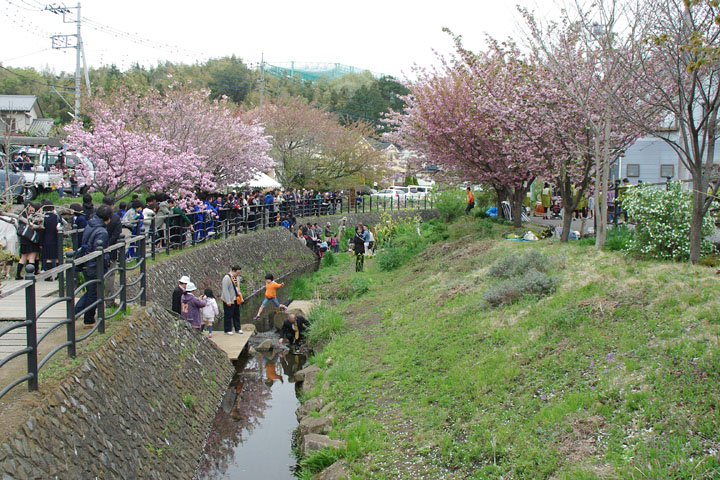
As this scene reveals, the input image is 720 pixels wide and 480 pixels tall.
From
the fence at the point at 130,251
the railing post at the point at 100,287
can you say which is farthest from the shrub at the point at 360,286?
the railing post at the point at 100,287

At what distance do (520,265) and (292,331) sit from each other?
18.3 ft

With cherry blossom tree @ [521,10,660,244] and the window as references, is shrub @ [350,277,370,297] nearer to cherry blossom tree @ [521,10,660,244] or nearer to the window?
cherry blossom tree @ [521,10,660,244]

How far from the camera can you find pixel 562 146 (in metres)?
15.1

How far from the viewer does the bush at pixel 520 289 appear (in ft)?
32.1

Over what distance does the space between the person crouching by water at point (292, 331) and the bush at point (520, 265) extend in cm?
471

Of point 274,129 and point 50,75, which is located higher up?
point 50,75

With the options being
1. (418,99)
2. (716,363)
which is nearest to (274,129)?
(418,99)

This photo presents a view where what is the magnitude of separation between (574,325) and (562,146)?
8.30m

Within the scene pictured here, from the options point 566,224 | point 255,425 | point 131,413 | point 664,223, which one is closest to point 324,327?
point 255,425

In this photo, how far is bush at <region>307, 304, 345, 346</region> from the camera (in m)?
13.2

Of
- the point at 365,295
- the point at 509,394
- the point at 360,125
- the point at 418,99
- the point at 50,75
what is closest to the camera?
the point at 509,394

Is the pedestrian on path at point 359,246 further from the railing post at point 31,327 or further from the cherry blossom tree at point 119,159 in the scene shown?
the railing post at point 31,327

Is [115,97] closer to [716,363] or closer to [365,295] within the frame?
[365,295]

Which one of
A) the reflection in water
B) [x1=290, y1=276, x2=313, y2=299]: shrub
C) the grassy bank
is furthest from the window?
the reflection in water
